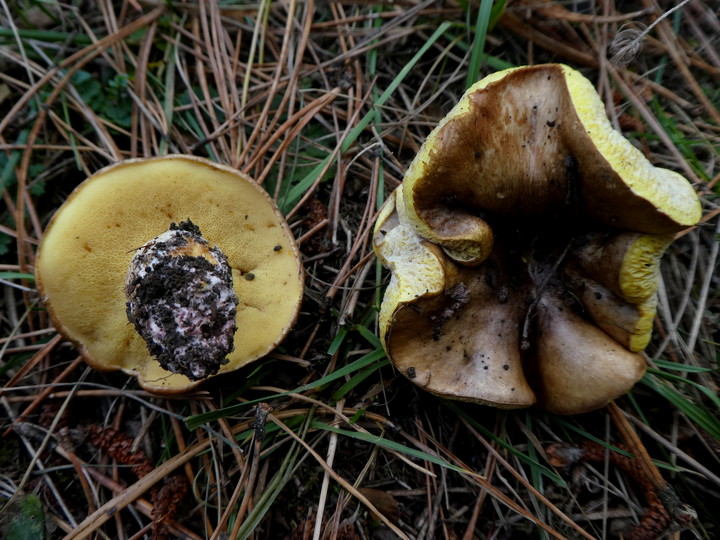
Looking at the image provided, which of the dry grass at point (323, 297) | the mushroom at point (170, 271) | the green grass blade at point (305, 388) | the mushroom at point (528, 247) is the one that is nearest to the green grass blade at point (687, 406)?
the dry grass at point (323, 297)

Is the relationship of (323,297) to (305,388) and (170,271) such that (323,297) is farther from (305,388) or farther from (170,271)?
(170,271)

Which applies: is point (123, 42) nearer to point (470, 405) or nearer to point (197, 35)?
point (197, 35)

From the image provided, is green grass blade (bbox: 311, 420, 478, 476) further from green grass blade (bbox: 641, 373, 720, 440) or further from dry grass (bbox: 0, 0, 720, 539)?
green grass blade (bbox: 641, 373, 720, 440)

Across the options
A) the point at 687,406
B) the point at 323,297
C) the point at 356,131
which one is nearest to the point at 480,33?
the point at 356,131

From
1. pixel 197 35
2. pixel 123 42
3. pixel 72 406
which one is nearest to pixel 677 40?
pixel 197 35

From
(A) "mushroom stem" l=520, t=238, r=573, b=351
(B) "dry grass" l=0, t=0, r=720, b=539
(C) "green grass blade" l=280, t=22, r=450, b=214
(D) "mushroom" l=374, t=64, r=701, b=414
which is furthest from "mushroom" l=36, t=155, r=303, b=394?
(A) "mushroom stem" l=520, t=238, r=573, b=351
